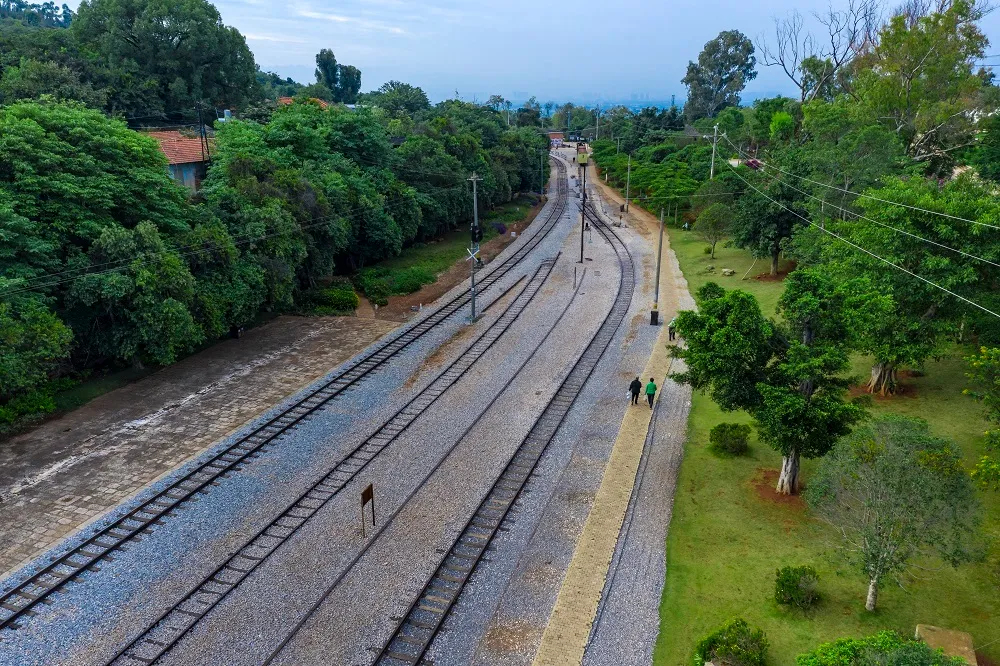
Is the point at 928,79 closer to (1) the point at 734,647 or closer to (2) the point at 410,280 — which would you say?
(2) the point at 410,280

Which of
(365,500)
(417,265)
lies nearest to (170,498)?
(365,500)

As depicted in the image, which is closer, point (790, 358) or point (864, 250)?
point (790, 358)

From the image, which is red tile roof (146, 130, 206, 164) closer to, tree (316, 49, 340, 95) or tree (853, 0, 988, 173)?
tree (853, 0, 988, 173)

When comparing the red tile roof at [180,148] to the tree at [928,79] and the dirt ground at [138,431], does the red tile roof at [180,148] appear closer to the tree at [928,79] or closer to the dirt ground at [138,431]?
the dirt ground at [138,431]

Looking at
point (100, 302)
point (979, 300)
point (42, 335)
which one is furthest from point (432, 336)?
point (979, 300)

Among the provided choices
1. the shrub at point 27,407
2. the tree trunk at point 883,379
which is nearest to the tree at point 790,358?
the tree trunk at point 883,379

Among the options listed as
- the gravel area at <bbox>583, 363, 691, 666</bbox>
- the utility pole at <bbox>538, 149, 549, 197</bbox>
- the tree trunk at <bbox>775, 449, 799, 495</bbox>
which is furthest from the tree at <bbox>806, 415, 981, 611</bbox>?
the utility pole at <bbox>538, 149, 549, 197</bbox>

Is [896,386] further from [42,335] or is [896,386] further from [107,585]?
[42,335]
